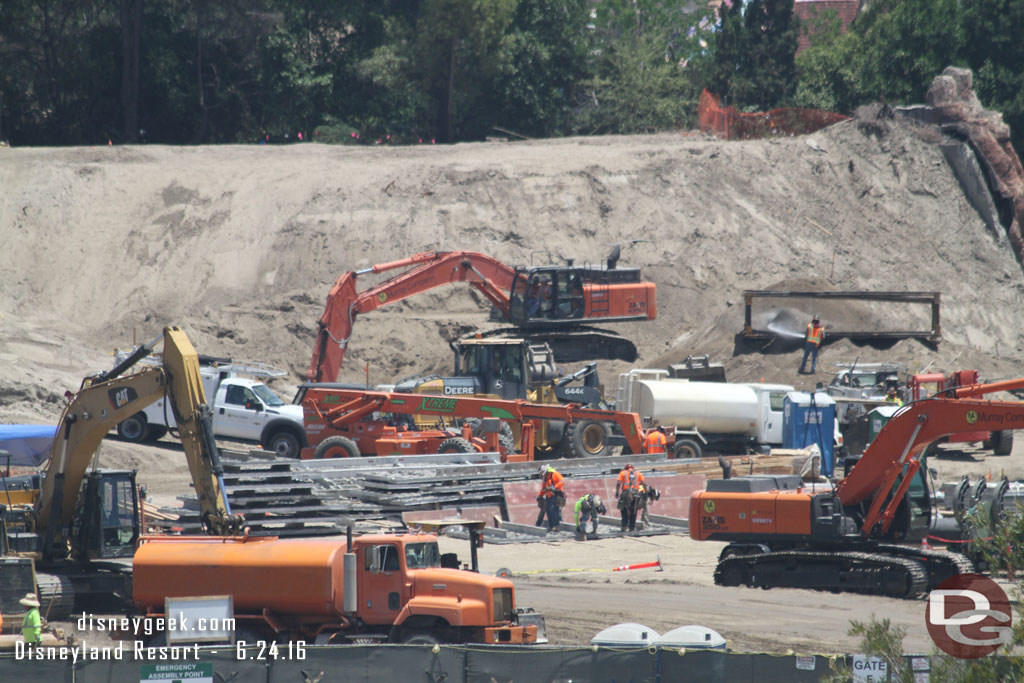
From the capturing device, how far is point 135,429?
29812 millimetres

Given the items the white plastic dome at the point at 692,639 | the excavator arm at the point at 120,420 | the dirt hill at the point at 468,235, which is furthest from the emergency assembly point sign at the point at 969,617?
the dirt hill at the point at 468,235

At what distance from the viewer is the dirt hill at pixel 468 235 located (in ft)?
131

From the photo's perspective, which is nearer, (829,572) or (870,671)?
(870,671)

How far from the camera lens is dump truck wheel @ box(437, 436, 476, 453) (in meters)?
26.3

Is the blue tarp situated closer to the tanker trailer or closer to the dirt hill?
the dirt hill

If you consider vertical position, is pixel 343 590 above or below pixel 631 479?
below

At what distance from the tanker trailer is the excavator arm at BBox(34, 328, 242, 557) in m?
14.2

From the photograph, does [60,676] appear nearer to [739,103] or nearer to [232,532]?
[232,532]

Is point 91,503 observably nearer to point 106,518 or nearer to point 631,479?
point 106,518

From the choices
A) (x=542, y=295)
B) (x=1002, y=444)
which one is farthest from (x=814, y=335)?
(x=542, y=295)

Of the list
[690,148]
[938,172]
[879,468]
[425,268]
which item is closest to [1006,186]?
[938,172]

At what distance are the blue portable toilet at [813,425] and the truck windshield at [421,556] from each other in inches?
621

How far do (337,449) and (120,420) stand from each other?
9584 millimetres

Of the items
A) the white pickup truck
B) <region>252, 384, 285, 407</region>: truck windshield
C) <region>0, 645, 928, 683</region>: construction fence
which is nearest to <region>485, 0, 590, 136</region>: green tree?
<region>252, 384, 285, 407</region>: truck windshield
